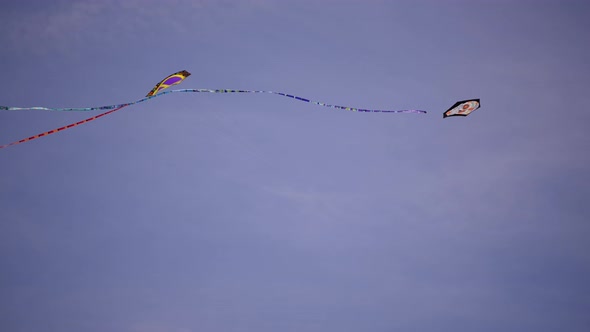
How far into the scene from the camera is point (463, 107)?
17.9 meters

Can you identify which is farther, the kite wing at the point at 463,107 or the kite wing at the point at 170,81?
the kite wing at the point at 463,107

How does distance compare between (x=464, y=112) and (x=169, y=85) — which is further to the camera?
(x=464, y=112)

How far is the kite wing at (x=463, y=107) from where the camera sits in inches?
688

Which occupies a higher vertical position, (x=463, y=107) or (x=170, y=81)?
(x=170, y=81)

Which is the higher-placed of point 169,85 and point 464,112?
point 169,85

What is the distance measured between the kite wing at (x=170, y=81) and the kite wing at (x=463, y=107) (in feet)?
29.4

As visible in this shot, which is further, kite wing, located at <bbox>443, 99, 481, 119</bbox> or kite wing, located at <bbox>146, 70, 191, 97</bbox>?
kite wing, located at <bbox>443, 99, 481, 119</bbox>

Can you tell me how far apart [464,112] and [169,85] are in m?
10.1

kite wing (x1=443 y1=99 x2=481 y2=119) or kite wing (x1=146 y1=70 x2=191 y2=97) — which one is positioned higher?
kite wing (x1=146 y1=70 x2=191 y2=97)

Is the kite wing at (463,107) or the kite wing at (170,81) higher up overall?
the kite wing at (170,81)

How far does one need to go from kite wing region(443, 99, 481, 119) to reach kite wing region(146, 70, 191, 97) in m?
8.95

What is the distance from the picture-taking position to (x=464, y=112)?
1811 centimetres

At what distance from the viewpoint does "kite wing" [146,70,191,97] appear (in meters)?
15.4

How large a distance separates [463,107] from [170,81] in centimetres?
986
